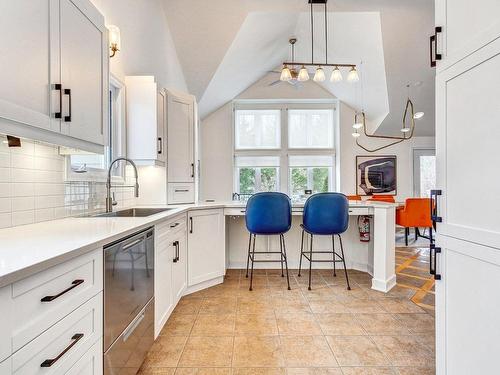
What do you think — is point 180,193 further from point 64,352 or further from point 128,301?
point 64,352

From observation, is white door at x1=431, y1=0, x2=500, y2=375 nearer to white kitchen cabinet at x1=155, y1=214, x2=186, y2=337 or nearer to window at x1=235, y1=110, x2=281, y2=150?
white kitchen cabinet at x1=155, y1=214, x2=186, y2=337

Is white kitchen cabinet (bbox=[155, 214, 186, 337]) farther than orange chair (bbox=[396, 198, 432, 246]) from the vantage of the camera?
No

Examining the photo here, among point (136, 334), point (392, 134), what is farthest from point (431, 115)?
point (136, 334)

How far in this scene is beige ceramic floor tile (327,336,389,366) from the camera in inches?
70.9

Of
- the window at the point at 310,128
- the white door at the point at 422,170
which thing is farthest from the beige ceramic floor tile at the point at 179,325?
the white door at the point at 422,170

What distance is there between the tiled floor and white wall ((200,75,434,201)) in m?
4.06

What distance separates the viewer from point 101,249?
3.90 feet

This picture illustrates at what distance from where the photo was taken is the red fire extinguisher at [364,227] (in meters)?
3.47

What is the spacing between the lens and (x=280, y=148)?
7.16 metres

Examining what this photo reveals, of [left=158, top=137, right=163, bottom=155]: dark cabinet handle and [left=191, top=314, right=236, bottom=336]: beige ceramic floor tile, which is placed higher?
[left=158, top=137, right=163, bottom=155]: dark cabinet handle

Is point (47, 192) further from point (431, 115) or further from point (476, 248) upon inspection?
point (431, 115)

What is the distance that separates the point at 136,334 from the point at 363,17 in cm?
497

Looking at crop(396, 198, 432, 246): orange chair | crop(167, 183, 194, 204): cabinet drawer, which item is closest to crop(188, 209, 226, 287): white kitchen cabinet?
crop(167, 183, 194, 204): cabinet drawer

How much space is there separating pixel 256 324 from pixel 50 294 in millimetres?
1748
